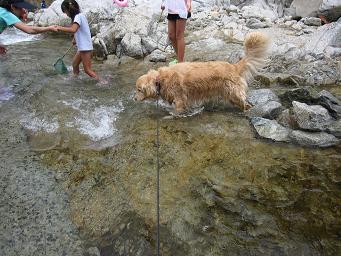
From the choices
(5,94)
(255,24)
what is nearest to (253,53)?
(5,94)

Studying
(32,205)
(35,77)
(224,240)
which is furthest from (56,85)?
(224,240)

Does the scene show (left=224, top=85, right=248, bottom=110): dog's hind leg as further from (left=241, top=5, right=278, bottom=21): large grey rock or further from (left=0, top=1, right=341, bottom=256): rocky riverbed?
(left=241, top=5, right=278, bottom=21): large grey rock

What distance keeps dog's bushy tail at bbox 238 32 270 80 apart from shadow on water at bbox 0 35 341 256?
0.75 meters

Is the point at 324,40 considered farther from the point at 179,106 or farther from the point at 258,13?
the point at 179,106

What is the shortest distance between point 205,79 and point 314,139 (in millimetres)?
1882

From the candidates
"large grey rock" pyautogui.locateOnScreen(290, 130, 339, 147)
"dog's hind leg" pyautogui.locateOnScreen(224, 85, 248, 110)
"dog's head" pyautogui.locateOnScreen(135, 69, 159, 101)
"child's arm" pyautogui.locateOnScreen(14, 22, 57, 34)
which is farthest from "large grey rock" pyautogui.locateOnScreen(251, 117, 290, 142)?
"child's arm" pyautogui.locateOnScreen(14, 22, 57, 34)

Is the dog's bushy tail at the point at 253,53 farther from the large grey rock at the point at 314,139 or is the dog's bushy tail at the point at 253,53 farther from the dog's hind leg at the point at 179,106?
the large grey rock at the point at 314,139

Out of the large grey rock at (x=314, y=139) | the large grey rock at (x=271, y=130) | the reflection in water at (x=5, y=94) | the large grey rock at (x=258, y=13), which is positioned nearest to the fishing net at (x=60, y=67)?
the reflection in water at (x=5, y=94)

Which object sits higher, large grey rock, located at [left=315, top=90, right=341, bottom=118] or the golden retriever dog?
the golden retriever dog

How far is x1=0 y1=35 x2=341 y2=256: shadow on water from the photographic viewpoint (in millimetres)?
2910

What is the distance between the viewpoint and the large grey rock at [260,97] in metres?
5.41

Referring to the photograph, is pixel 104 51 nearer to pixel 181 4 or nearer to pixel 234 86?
pixel 181 4

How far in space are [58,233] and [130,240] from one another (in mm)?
711

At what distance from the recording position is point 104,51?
9.04 meters
